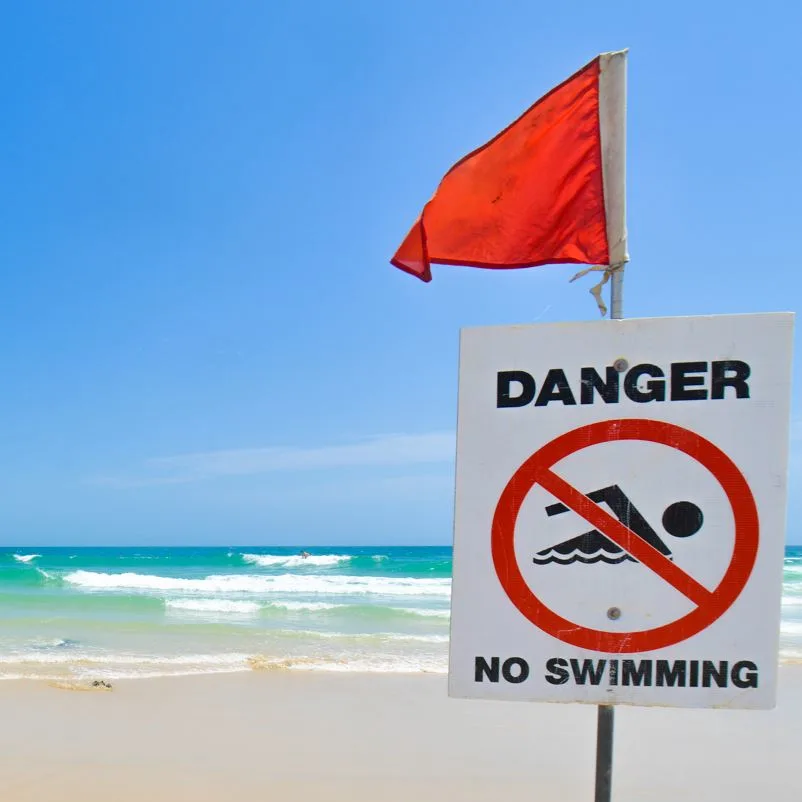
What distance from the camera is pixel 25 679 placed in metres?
8.88

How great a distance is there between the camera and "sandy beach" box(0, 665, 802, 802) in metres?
5.32

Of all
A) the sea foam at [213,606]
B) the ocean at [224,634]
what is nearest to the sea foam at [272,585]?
the ocean at [224,634]

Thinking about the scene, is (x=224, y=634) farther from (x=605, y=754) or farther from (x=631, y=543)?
(x=631, y=543)

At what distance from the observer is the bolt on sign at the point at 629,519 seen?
156cm

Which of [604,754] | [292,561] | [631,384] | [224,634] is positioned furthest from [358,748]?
[292,561]

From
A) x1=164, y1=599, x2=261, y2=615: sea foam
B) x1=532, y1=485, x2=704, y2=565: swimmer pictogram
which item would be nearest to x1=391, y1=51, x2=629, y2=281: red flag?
x1=532, y1=485, x2=704, y2=565: swimmer pictogram

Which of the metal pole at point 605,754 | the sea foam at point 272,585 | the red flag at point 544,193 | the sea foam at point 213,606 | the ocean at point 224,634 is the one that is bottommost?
the sea foam at point 272,585

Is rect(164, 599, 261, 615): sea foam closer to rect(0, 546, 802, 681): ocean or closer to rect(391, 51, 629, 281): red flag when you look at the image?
rect(0, 546, 802, 681): ocean

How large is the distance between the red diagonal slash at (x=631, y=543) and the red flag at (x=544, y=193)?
64cm

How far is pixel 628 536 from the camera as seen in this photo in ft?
5.19

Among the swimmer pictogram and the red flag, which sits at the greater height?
the red flag

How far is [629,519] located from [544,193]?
93cm

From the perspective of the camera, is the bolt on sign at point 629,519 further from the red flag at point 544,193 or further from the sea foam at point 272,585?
the sea foam at point 272,585

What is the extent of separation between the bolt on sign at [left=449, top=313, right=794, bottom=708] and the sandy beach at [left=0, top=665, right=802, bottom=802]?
4.20 metres
